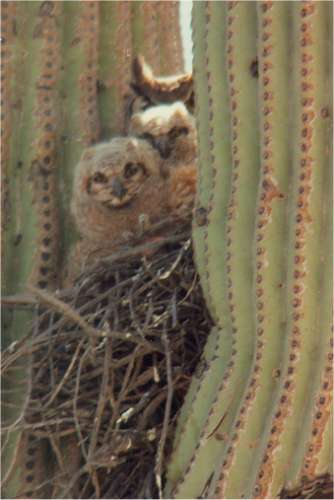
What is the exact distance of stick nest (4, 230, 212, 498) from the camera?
3834 millimetres

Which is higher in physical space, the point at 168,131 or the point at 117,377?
the point at 168,131

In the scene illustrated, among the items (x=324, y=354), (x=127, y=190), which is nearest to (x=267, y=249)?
(x=324, y=354)

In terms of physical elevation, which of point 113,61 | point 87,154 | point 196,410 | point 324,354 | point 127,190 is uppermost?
point 113,61

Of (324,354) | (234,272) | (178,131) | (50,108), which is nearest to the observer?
(324,354)

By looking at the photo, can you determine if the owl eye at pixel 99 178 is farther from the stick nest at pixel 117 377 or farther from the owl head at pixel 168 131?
the stick nest at pixel 117 377

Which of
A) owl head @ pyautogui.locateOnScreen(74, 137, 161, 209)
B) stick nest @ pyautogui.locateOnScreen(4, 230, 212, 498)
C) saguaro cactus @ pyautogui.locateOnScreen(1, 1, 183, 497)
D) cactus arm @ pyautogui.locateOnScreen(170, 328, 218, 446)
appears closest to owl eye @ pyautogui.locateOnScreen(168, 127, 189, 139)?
owl head @ pyautogui.locateOnScreen(74, 137, 161, 209)

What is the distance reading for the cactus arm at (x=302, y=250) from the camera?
11.4 ft

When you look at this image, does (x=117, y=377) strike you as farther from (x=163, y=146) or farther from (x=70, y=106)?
(x=163, y=146)

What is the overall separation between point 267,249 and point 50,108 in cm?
146

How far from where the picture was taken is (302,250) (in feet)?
11.4

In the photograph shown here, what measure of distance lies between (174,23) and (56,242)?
3.58 ft

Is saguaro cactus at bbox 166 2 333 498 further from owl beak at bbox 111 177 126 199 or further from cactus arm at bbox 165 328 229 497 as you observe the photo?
owl beak at bbox 111 177 126 199

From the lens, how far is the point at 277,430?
3.52 metres

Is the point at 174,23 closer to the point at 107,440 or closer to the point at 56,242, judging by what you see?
the point at 56,242
